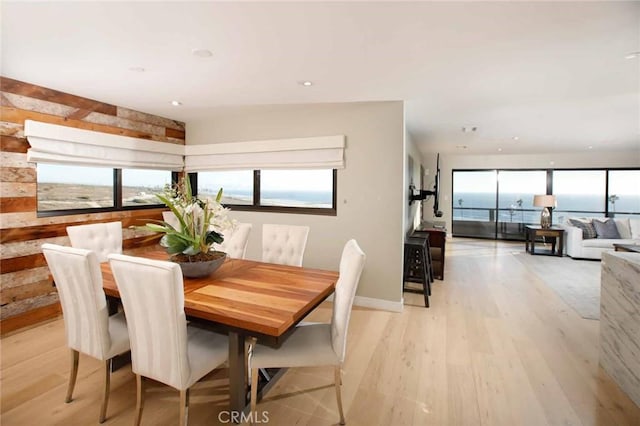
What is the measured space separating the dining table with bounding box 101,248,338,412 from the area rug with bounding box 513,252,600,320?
3444 mm

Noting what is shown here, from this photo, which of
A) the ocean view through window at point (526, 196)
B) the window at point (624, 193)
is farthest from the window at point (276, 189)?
the window at point (624, 193)

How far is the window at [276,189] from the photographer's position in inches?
157

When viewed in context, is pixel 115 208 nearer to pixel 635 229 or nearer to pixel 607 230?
pixel 607 230

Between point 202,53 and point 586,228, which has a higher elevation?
point 202,53

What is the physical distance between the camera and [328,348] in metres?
1.84

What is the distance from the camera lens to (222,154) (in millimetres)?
4379

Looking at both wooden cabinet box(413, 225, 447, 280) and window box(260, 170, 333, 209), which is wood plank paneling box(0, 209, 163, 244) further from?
wooden cabinet box(413, 225, 447, 280)

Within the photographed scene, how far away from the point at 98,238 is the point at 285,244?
172 centimetres

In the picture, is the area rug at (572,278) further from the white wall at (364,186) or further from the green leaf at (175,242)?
the green leaf at (175,242)

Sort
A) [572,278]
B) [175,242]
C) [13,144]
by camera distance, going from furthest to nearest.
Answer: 1. [572,278]
2. [13,144]
3. [175,242]

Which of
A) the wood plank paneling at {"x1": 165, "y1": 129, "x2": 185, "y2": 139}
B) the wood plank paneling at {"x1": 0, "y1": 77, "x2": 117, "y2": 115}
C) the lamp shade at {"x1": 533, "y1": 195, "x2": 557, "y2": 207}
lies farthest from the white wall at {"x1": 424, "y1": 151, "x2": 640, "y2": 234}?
the wood plank paneling at {"x1": 0, "y1": 77, "x2": 117, "y2": 115}

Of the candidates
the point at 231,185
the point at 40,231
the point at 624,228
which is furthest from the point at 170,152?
the point at 624,228

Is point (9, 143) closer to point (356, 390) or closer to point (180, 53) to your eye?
point (180, 53)

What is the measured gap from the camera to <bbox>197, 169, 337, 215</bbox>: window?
400cm
